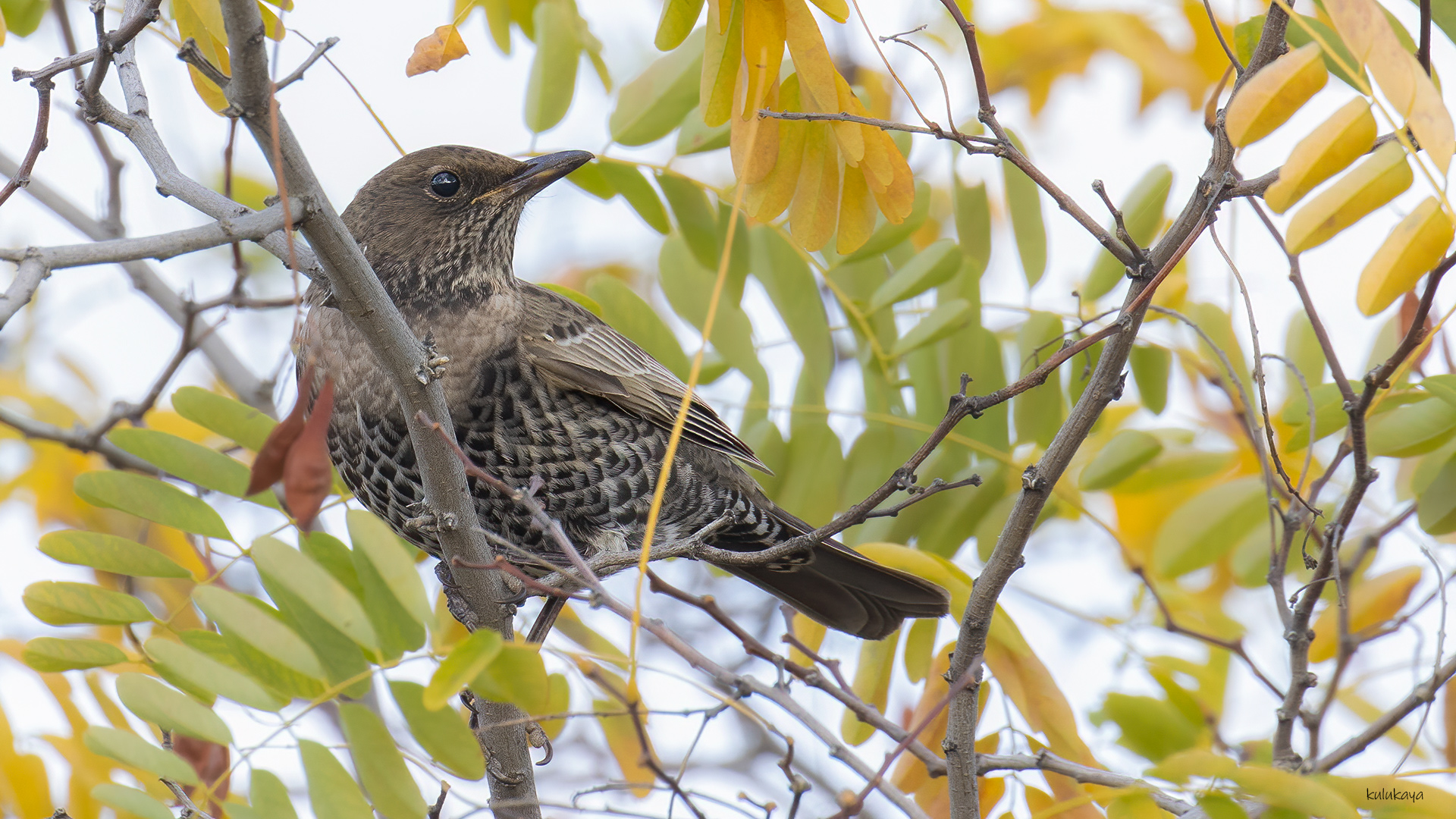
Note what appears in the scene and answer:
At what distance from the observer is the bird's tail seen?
344cm

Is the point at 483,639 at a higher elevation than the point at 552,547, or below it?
below

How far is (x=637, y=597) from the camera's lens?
188cm

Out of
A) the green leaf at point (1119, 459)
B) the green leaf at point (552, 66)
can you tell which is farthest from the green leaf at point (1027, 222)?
the green leaf at point (552, 66)

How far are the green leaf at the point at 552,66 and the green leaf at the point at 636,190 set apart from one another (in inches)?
8.4

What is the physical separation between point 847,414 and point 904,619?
0.65 meters

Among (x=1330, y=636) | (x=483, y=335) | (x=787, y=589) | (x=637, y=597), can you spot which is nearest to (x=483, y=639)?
(x=637, y=597)

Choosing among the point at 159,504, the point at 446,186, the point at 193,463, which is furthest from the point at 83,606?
the point at 446,186

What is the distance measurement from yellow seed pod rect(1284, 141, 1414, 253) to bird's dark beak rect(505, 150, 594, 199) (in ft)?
6.61

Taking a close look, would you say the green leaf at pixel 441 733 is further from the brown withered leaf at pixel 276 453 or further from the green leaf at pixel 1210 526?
the green leaf at pixel 1210 526

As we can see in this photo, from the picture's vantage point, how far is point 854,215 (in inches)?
94.8

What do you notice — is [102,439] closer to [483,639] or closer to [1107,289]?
[483,639]

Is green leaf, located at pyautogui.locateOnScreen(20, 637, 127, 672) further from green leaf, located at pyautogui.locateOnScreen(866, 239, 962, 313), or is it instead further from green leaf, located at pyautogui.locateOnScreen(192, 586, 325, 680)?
green leaf, located at pyautogui.locateOnScreen(866, 239, 962, 313)

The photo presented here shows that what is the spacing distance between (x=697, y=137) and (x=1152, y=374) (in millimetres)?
1460

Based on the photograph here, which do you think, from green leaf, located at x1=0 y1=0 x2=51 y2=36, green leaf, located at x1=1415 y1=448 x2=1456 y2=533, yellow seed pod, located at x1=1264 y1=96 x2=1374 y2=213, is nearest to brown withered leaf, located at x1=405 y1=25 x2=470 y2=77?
yellow seed pod, located at x1=1264 y1=96 x2=1374 y2=213
